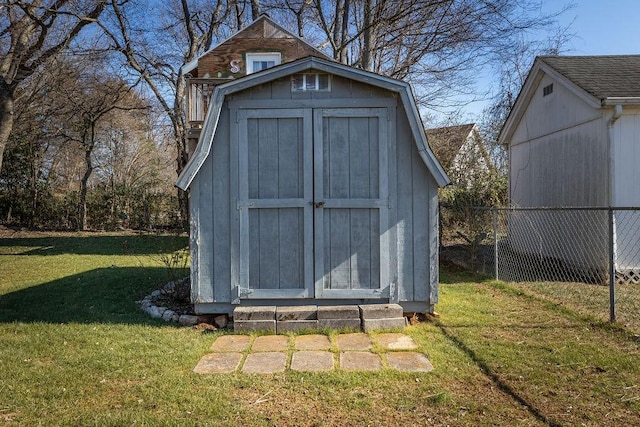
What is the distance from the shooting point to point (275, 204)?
5086 millimetres

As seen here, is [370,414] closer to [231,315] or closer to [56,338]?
[231,315]

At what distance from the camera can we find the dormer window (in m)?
12.6

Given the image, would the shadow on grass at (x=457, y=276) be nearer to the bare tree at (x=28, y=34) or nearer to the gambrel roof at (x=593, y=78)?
the gambrel roof at (x=593, y=78)

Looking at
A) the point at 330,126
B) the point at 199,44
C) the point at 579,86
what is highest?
the point at 199,44

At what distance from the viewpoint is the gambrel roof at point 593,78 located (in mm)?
7686

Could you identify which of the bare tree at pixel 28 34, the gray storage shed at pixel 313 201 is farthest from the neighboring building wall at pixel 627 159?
the bare tree at pixel 28 34

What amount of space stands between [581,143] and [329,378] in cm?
746

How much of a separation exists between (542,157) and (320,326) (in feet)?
25.5

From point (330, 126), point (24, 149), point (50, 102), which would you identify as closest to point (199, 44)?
point (50, 102)

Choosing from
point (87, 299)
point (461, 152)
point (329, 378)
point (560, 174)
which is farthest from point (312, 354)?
point (461, 152)

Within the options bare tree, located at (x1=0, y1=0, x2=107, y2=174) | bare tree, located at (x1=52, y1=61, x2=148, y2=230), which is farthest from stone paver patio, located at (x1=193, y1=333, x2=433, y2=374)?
bare tree, located at (x1=52, y1=61, x2=148, y2=230)

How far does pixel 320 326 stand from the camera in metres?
4.84

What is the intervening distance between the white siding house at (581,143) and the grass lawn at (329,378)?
124 inches

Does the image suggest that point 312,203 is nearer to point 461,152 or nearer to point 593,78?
point 593,78
